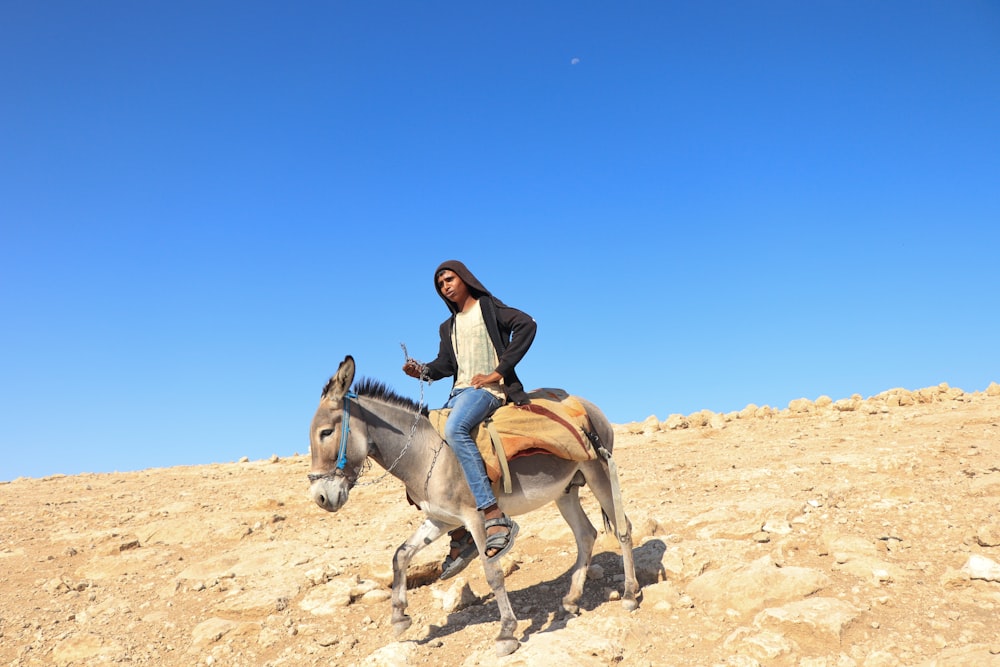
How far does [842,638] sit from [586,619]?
6.94 ft

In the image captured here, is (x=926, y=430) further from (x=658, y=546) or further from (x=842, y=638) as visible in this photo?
(x=842, y=638)

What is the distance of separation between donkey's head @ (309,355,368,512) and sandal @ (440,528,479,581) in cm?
126

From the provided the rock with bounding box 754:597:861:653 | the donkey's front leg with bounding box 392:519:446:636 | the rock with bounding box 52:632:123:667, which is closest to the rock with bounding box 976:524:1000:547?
the rock with bounding box 754:597:861:653

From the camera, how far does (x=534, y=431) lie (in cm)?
630

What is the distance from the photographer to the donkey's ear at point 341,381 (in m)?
5.82

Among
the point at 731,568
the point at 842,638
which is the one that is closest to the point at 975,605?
the point at 842,638

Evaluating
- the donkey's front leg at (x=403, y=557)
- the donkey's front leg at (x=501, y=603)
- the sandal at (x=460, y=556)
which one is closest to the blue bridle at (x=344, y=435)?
the donkey's front leg at (x=403, y=557)

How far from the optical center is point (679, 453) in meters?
13.7

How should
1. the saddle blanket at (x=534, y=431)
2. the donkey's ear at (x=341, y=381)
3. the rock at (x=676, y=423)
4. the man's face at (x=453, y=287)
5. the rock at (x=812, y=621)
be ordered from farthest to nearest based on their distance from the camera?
the rock at (x=676, y=423) < the man's face at (x=453, y=287) < the saddle blanket at (x=534, y=431) < the donkey's ear at (x=341, y=381) < the rock at (x=812, y=621)

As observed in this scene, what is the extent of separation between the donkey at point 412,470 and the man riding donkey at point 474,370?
0.56ft

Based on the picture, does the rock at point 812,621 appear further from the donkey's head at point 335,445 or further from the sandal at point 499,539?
the donkey's head at point 335,445

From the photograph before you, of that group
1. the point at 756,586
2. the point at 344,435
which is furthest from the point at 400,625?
the point at 756,586

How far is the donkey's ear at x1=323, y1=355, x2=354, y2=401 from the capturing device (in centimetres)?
582

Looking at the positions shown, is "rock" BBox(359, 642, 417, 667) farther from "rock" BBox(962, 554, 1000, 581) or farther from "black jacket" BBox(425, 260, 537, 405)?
"rock" BBox(962, 554, 1000, 581)
